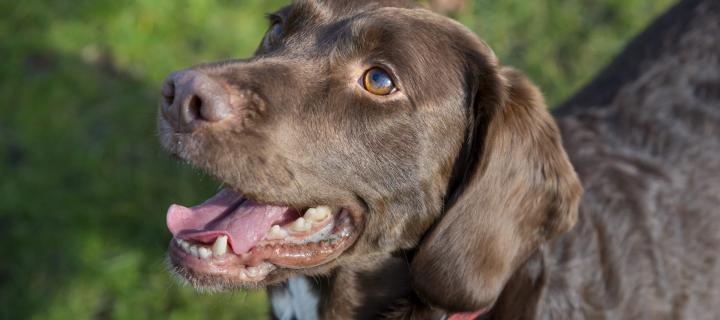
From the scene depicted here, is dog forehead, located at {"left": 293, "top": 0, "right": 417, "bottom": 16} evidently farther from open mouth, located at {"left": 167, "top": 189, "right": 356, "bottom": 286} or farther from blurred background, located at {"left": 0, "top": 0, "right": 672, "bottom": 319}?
blurred background, located at {"left": 0, "top": 0, "right": 672, "bottom": 319}

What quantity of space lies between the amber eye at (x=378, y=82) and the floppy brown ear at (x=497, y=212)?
1.14ft

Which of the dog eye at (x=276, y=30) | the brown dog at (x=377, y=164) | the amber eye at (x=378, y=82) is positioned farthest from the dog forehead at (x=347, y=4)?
the amber eye at (x=378, y=82)

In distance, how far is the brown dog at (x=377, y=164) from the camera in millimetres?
3133

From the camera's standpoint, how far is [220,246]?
10.6 ft

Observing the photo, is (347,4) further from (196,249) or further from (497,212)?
(196,249)

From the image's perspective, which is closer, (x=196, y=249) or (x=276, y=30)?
(x=196, y=249)

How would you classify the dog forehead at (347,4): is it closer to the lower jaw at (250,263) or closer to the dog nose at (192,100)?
the dog nose at (192,100)

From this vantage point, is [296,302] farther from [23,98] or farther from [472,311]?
[23,98]

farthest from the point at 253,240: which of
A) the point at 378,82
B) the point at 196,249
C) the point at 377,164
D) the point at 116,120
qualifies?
the point at 116,120

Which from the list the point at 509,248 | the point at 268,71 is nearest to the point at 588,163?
the point at 509,248

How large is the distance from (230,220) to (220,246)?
0.16 meters

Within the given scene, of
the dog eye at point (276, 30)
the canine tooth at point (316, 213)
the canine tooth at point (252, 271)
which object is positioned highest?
the dog eye at point (276, 30)

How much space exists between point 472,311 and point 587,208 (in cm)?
87

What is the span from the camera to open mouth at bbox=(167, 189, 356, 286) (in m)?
3.23
